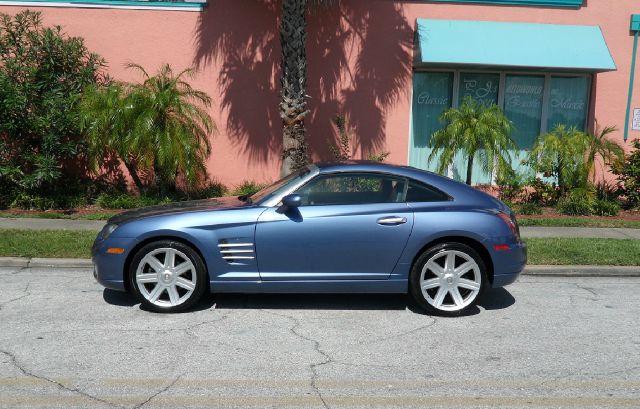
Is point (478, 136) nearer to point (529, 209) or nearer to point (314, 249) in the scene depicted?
point (529, 209)

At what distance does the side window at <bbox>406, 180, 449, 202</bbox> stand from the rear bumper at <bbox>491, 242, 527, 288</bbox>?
2.54 ft

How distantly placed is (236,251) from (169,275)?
2.32 ft

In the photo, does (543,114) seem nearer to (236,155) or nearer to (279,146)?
(279,146)

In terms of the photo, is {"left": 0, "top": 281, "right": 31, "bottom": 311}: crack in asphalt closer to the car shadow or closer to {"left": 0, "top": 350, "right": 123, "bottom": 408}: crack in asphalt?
the car shadow

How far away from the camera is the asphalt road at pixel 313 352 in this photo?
4.45 meters

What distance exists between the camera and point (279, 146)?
13.2 metres

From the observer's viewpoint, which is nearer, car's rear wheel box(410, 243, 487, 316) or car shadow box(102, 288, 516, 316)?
car's rear wheel box(410, 243, 487, 316)

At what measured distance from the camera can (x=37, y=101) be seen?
11.7m

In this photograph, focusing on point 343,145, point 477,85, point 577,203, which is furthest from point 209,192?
point 577,203

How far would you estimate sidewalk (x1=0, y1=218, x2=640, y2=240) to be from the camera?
1026cm

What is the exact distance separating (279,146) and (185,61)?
8.33 ft

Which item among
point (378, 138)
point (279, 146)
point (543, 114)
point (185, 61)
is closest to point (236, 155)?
point (279, 146)

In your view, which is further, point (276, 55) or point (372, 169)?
point (276, 55)

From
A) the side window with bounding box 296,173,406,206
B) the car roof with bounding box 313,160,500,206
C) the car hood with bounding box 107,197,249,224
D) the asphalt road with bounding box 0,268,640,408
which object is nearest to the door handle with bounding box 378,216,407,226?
the side window with bounding box 296,173,406,206
